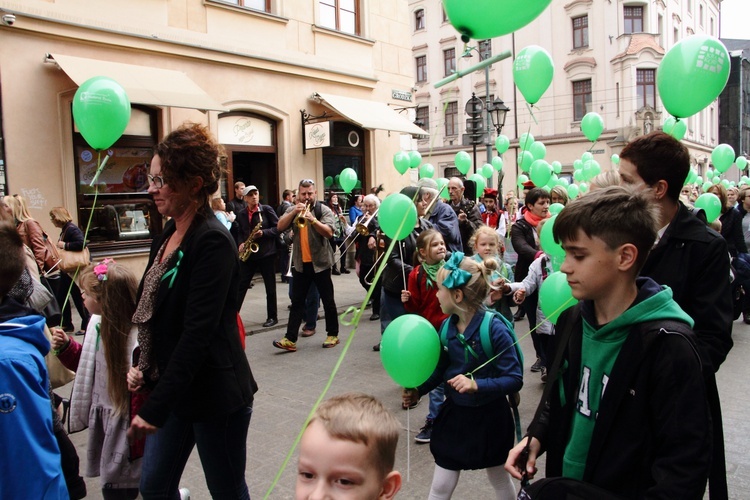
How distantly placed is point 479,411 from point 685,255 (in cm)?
114

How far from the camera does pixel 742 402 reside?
5137 millimetres

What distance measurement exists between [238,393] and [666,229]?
1827 mm

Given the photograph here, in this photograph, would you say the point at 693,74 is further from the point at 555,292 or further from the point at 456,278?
the point at 456,278

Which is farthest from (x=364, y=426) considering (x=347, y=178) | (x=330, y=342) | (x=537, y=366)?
(x=347, y=178)

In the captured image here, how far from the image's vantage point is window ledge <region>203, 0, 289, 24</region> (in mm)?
11812

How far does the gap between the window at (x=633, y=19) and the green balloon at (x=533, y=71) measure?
103ft

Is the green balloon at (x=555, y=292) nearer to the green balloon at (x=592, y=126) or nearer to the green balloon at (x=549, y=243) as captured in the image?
the green balloon at (x=549, y=243)

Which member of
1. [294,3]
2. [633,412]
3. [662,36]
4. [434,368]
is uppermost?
[662,36]

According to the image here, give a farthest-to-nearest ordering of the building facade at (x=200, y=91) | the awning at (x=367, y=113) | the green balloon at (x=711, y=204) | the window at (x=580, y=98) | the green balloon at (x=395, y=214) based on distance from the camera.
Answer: the window at (x=580, y=98) → the awning at (x=367, y=113) → the building facade at (x=200, y=91) → the green balloon at (x=711, y=204) → the green balloon at (x=395, y=214)

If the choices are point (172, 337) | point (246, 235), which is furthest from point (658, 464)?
point (246, 235)

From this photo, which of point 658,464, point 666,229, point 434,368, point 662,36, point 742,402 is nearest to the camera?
point 658,464

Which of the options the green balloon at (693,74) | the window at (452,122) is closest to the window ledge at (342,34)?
the green balloon at (693,74)

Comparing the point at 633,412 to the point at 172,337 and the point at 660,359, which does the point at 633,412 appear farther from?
the point at 172,337

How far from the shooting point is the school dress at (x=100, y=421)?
9.45 ft
